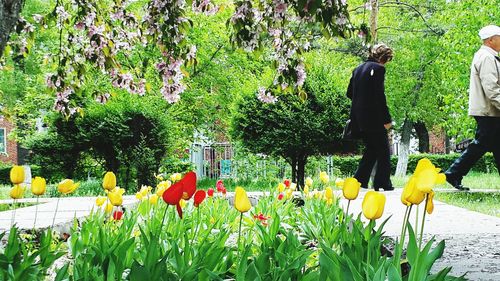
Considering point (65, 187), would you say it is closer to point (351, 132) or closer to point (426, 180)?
point (426, 180)

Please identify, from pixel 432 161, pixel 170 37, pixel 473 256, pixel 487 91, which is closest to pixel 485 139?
pixel 487 91

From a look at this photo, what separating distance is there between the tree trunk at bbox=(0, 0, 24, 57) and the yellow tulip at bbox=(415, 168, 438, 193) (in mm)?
1691

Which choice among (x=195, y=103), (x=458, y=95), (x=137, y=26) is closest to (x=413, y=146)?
(x=195, y=103)

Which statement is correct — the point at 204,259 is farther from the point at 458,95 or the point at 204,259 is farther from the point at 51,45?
the point at 51,45

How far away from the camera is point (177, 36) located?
5215 mm

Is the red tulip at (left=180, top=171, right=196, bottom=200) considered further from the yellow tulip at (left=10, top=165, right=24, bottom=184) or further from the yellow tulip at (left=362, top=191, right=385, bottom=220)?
the yellow tulip at (left=10, top=165, right=24, bottom=184)

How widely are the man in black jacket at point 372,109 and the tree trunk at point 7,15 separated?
18.2ft

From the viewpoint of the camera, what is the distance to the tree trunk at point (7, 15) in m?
2.63

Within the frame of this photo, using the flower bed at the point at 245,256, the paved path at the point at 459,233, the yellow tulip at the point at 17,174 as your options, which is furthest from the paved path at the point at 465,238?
the yellow tulip at the point at 17,174

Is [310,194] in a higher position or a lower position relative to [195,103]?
lower

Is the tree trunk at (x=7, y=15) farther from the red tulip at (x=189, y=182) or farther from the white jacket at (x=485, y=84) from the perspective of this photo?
the white jacket at (x=485, y=84)

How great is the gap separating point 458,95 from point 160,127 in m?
5.26

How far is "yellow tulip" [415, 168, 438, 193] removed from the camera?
1854mm

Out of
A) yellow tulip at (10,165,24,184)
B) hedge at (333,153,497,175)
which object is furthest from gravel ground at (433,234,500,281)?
hedge at (333,153,497,175)
